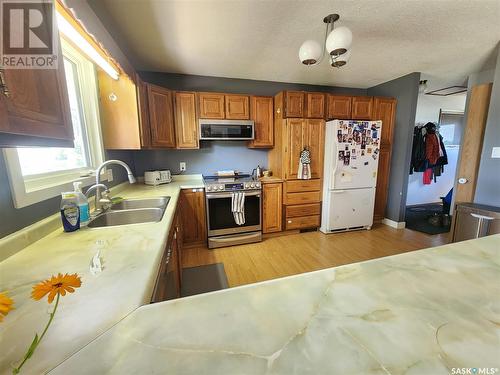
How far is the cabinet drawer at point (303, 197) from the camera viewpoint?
3.05 m

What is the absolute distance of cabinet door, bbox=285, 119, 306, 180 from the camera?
290 cm

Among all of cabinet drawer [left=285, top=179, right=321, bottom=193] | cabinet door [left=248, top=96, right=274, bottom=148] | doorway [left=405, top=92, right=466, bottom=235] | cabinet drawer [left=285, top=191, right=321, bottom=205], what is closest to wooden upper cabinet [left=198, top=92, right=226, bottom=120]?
cabinet door [left=248, top=96, right=274, bottom=148]

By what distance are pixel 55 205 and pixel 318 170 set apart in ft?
9.56

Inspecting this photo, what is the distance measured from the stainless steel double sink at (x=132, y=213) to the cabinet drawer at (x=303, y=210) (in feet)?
5.92

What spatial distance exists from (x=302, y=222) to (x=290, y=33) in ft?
7.86

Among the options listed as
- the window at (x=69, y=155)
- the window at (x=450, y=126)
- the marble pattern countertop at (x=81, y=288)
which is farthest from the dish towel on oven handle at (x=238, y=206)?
the window at (x=450, y=126)

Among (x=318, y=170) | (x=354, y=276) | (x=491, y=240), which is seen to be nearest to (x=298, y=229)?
(x=318, y=170)

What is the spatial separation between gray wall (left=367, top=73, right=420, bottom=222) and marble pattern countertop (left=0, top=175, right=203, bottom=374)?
3646 millimetres

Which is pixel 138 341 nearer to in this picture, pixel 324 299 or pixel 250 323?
pixel 250 323

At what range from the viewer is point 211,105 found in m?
2.85

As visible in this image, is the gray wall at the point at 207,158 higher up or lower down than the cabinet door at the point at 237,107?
lower down

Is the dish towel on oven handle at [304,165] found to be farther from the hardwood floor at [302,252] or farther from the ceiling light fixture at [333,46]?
the ceiling light fixture at [333,46]

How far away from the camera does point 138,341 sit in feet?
1.35

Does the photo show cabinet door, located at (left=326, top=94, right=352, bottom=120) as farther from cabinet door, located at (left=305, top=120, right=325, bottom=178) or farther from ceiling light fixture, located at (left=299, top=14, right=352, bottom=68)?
ceiling light fixture, located at (left=299, top=14, right=352, bottom=68)
